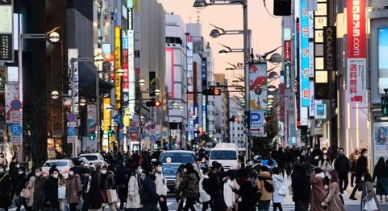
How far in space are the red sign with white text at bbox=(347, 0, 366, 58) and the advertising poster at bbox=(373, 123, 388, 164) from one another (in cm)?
553

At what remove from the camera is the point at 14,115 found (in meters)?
42.9

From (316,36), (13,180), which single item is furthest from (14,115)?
(316,36)

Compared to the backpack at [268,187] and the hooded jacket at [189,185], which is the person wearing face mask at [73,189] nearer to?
the hooded jacket at [189,185]

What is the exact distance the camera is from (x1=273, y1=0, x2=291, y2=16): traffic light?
65.5 feet

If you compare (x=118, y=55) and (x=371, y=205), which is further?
(x=118, y=55)

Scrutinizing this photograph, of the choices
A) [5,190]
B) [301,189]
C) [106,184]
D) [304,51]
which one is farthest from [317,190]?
[304,51]

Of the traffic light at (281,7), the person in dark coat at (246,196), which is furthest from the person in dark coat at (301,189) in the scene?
the traffic light at (281,7)

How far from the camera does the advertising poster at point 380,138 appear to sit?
149 ft

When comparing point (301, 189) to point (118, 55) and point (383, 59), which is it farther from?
point (118, 55)

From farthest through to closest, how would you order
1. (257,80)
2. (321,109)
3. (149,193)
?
1. (321,109)
2. (257,80)
3. (149,193)

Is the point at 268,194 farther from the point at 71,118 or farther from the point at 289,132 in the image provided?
the point at 289,132

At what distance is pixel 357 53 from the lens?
50.2 m

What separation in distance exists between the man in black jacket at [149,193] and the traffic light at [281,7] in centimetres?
634

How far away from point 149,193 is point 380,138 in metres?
22.1
